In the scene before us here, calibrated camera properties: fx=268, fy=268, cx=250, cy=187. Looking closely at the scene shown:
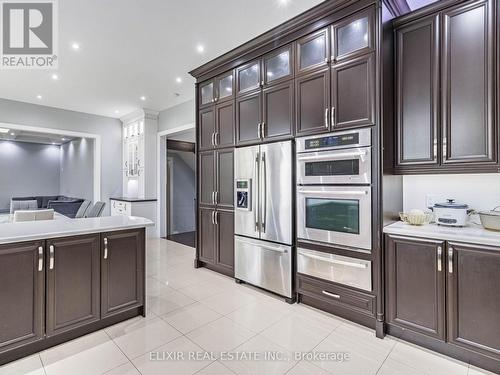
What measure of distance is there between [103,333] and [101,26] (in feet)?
10.4

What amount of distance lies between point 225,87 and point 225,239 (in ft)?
7.00

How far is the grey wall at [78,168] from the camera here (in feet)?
24.9

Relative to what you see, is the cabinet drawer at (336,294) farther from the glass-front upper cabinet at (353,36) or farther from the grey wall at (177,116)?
the grey wall at (177,116)

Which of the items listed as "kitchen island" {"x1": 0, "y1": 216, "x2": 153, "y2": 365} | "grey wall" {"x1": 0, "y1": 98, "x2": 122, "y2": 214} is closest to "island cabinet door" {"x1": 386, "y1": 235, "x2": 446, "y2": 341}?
"kitchen island" {"x1": 0, "y1": 216, "x2": 153, "y2": 365}

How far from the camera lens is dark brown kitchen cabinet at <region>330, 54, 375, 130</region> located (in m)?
2.35

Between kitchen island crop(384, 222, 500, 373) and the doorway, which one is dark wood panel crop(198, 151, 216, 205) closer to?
kitchen island crop(384, 222, 500, 373)

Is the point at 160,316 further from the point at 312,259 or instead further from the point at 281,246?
the point at 312,259

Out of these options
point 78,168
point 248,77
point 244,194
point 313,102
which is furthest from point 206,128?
point 78,168

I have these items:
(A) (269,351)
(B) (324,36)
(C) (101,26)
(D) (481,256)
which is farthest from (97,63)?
(D) (481,256)

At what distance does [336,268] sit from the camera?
8.40ft

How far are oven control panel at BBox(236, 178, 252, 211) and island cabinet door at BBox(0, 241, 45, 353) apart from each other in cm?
205

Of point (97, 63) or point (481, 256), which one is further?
point (97, 63)

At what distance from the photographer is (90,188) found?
295 inches

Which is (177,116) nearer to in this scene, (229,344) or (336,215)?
(336,215)
